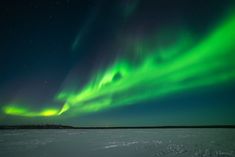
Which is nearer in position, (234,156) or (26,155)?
(234,156)

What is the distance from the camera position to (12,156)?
102 ft

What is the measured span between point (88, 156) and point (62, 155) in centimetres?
373

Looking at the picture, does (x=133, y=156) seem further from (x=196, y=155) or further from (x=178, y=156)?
(x=196, y=155)

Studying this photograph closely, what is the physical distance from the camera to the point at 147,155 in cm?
3108

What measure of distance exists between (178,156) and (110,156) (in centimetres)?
869

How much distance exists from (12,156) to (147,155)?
1781 centimetres

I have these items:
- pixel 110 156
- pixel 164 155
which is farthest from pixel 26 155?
pixel 164 155

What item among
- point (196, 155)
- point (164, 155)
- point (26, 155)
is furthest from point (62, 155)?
point (196, 155)

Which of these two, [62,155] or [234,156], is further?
[62,155]

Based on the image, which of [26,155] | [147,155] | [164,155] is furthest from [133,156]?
[26,155]

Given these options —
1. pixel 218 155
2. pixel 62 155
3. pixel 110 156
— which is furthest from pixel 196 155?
pixel 62 155

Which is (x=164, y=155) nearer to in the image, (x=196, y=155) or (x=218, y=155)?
(x=196, y=155)

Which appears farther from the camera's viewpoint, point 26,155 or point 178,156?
point 26,155

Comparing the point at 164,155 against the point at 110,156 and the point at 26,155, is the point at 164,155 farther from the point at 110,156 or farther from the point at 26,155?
the point at 26,155
